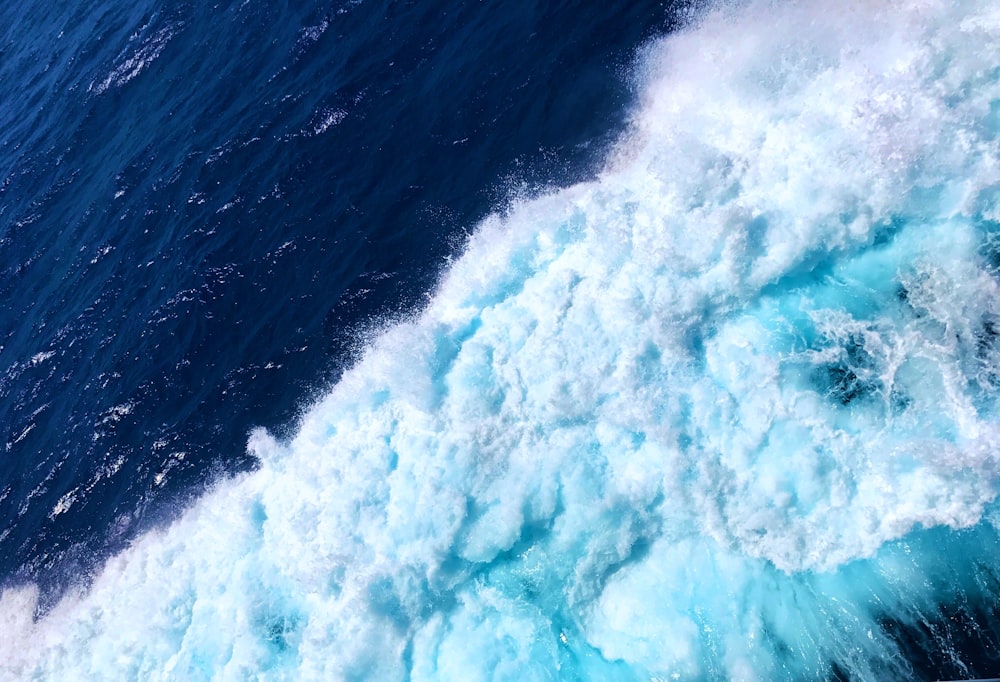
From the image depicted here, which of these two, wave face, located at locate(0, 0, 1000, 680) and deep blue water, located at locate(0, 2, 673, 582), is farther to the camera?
deep blue water, located at locate(0, 2, 673, 582)

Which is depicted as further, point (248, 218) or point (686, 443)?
point (248, 218)

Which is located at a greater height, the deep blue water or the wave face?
the deep blue water

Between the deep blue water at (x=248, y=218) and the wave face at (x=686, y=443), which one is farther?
the deep blue water at (x=248, y=218)

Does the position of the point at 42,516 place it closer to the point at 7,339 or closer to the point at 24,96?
the point at 7,339

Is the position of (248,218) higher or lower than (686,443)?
higher

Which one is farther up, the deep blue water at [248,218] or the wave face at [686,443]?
the deep blue water at [248,218]
